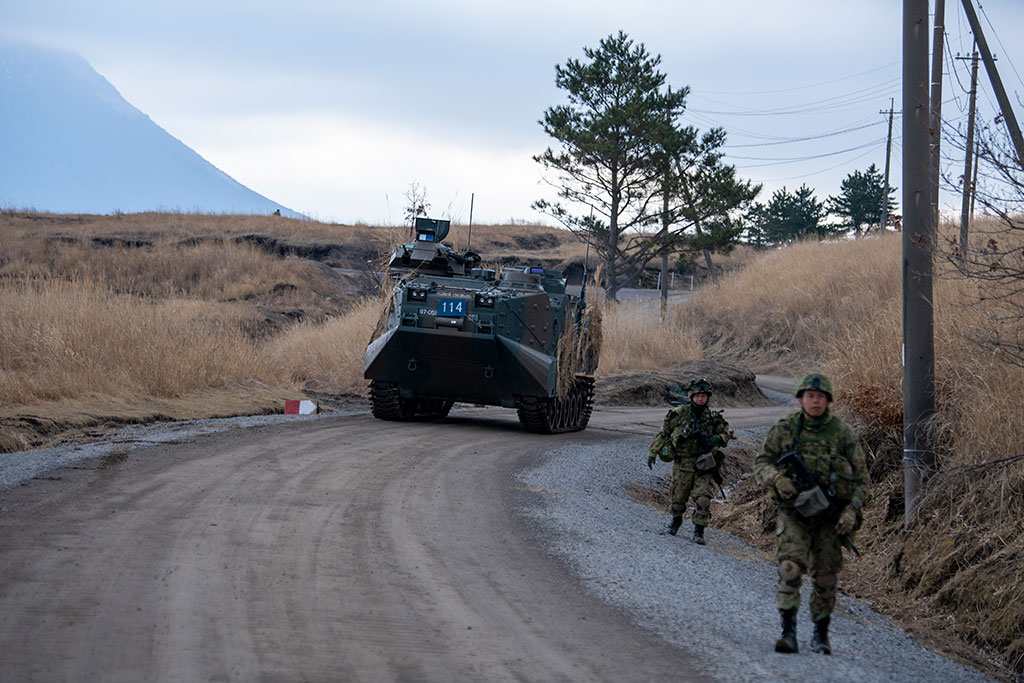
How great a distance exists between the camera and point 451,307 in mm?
15859

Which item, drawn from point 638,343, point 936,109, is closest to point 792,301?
point 638,343

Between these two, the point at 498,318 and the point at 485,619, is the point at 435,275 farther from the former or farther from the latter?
the point at 485,619

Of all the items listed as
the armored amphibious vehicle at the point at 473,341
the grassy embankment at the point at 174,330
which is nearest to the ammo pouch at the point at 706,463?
the armored amphibious vehicle at the point at 473,341

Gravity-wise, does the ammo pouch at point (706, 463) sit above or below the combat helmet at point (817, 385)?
below

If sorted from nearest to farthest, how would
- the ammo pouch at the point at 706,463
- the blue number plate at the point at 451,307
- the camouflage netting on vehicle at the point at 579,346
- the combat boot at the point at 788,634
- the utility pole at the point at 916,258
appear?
the combat boot at the point at 788,634 → the ammo pouch at the point at 706,463 → the utility pole at the point at 916,258 → the blue number plate at the point at 451,307 → the camouflage netting on vehicle at the point at 579,346

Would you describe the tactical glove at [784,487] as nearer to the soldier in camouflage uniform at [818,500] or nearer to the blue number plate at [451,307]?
the soldier in camouflage uniform at [818,500]

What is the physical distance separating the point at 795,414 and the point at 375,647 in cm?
290

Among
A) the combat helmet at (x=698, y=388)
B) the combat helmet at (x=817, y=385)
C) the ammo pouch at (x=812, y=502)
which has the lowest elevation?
the ammo pouch at (x=812, y=502)

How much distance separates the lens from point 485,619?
6164 mm

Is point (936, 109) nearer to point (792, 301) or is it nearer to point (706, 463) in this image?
point (706, 463)

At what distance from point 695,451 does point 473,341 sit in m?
6.72

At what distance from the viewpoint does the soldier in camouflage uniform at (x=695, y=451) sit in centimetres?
942

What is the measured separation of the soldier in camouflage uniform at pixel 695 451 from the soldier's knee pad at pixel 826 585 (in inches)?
117

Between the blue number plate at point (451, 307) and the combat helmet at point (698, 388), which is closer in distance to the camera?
the combat helmet at point (698, 388)
